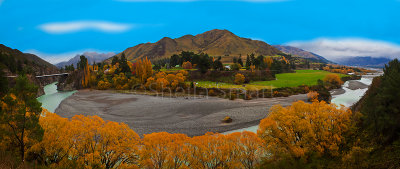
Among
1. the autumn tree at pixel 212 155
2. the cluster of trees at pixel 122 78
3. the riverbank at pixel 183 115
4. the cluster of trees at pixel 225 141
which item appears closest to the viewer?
the cluster of trees at pixel 225 141

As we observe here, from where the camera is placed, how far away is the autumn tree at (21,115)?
24.1m

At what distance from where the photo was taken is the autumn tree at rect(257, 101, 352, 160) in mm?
29609

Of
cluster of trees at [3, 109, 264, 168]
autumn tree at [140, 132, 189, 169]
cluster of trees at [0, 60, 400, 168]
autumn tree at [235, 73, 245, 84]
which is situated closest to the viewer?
cluster of trees at [0, 60, 400, 168]

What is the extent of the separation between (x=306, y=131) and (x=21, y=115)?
36.9 meters

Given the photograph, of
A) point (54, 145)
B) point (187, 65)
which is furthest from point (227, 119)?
point (187, 65)

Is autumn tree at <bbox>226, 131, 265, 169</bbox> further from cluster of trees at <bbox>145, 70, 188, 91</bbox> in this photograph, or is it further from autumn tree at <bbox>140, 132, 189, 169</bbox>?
cluster of trees at <bbox>145, 70, 188, 91</bbox>

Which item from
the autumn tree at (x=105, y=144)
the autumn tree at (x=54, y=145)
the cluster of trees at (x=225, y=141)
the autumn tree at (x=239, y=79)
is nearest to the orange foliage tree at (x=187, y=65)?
the autumn tree at (x=239, y=79)

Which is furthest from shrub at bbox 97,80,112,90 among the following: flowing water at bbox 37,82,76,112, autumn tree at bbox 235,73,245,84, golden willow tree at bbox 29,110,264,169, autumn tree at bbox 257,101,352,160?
autumn tree at bbox 257,101,352,160

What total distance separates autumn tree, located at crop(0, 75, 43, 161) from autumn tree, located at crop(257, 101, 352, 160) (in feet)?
100

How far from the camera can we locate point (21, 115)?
24.1 metres

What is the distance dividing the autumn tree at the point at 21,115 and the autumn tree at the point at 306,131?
30574 mm

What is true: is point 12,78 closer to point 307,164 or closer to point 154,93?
point 154,93

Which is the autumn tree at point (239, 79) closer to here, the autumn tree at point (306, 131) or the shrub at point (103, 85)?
the shrub at point (103, 85)

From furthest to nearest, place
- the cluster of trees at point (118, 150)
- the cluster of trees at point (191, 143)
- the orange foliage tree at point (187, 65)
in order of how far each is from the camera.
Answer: the orange foliage tree at point (187, 65)
the cluster of trees at point (191, 143)
the cluster of trees at point (118, 150)
